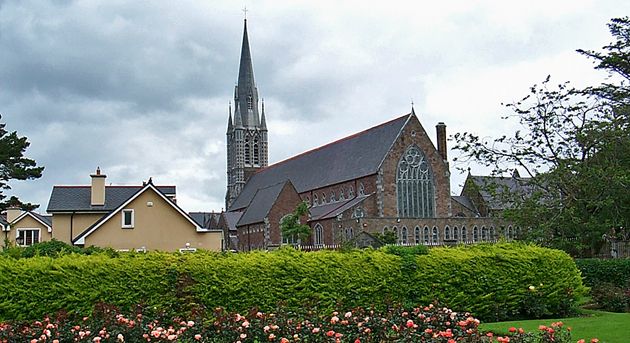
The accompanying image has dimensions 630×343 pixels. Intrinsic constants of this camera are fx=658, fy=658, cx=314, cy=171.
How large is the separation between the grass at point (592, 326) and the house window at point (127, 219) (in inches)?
839

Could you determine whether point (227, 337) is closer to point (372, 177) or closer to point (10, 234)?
point (10, 234)

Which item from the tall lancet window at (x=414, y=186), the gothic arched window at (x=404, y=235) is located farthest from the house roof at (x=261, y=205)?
the gothic arched window at (x=404, y=235)

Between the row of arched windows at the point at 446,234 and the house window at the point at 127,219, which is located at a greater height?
the house window at the point at 127,219

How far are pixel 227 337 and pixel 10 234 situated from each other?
3689 centimetres

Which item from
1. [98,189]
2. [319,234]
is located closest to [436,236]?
[319,234]

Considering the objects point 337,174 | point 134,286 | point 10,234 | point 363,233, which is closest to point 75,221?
point 10,234

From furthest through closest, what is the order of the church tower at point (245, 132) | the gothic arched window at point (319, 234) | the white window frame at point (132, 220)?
1. the church tower at point (245, 132)
2. the gothic arched window at point (319, 234)
3. the white window frame at point (132, 220)

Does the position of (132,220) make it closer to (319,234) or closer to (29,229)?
(29,229)

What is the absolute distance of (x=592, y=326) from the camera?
46.6 ft

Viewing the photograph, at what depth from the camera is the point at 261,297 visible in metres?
14.2

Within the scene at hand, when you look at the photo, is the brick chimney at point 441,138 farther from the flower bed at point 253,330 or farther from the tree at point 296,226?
the flower bed at point 253,330

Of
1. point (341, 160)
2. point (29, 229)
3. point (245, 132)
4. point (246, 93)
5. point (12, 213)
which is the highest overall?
point (246, 93)

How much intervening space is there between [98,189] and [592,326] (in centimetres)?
2860

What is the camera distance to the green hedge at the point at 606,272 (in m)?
22.2
